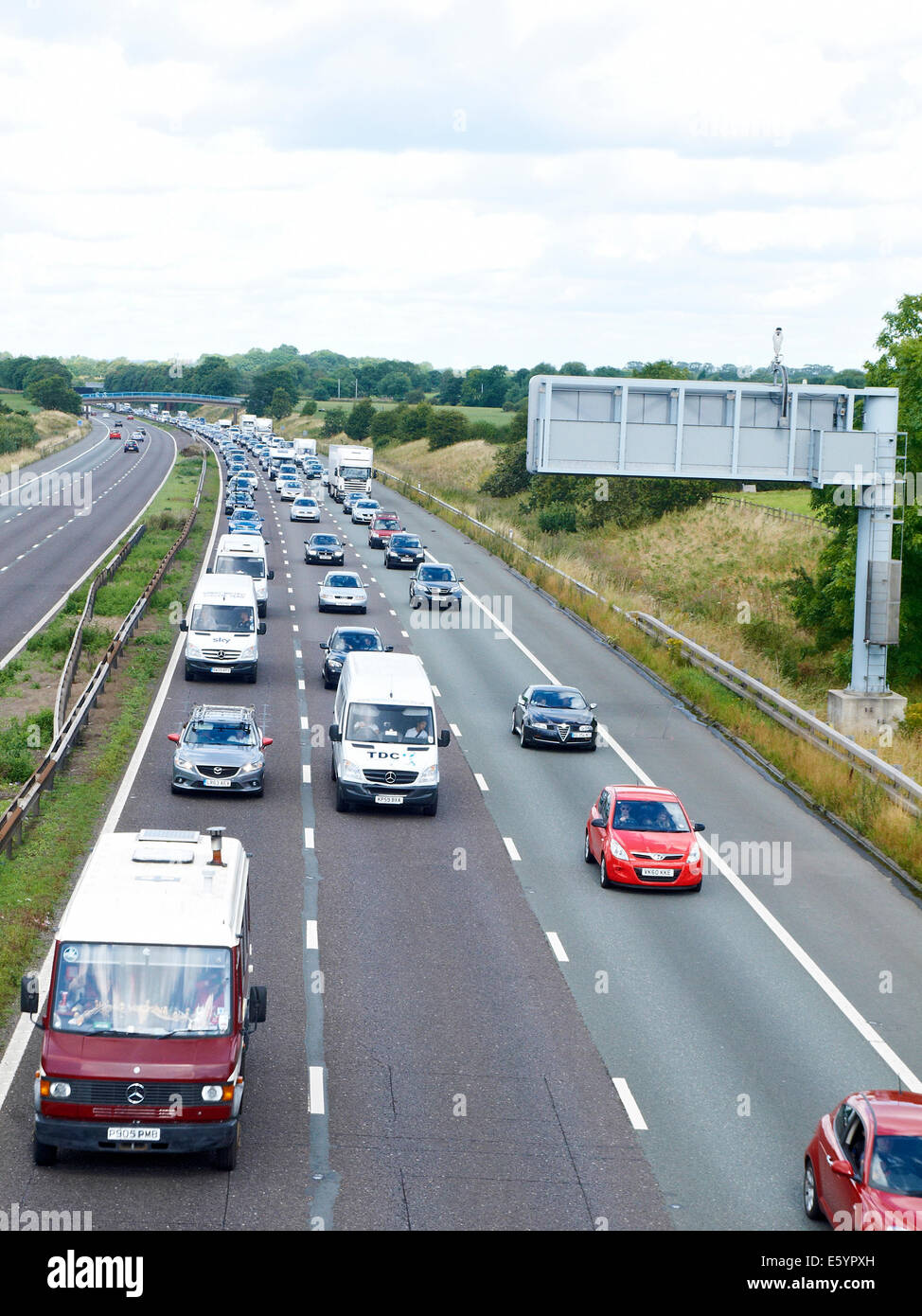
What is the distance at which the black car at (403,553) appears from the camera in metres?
62.7

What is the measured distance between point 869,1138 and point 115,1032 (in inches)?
242

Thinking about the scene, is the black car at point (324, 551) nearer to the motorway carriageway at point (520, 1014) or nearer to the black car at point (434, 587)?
the black car at point (434, 587)

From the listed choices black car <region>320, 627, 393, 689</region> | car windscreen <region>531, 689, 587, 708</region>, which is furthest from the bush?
car windscreen <region>531, 689, 587, 708</region>

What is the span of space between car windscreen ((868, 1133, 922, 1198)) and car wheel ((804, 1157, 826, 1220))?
0.95 metres

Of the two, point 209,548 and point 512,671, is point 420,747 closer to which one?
point 512,671

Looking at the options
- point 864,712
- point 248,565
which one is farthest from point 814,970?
point 248,565

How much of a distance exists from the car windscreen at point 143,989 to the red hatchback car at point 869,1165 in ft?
16.5

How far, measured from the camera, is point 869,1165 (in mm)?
11453

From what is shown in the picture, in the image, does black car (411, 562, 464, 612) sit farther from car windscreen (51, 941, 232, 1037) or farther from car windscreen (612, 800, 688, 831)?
car windscreen (51, 941, 232, 1037)

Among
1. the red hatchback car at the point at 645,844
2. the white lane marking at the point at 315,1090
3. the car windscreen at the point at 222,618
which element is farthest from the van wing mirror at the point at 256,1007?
the car windscreen at the point at 222,618

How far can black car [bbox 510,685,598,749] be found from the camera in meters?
32.0

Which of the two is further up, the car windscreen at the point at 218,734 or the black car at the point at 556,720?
the car windscreen at the point at 218,734

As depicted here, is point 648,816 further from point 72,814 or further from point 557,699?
point 557,699

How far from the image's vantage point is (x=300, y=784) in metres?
27.4
